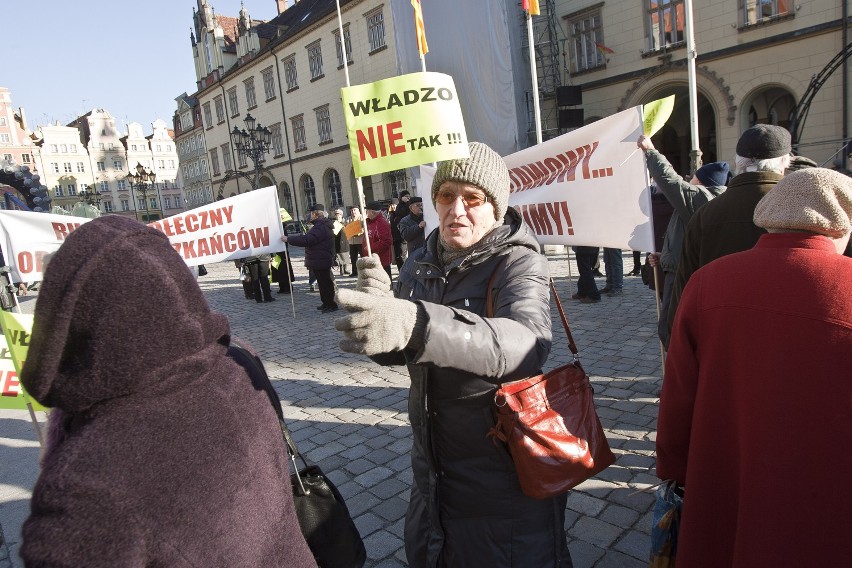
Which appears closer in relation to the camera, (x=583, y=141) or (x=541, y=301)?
(x=541, y=301)

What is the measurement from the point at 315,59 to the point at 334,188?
6.74 metres

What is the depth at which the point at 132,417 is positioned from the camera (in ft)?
3.25

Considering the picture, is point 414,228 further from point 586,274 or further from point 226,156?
point 226,156

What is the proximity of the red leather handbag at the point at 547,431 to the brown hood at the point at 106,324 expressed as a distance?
3.25 ft

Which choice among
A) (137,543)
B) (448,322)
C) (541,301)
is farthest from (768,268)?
(137,543)

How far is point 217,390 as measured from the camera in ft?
3.67

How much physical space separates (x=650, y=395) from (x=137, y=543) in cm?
437

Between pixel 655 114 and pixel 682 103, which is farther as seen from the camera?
pixel 682 103

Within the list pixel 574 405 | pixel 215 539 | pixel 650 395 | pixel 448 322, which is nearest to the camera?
pixel 215 539

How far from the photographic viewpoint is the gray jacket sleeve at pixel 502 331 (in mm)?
1342

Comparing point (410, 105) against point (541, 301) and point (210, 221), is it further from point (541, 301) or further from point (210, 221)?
point (210, 221)

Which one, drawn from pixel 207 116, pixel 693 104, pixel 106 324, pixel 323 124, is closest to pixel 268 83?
pixel 323 124

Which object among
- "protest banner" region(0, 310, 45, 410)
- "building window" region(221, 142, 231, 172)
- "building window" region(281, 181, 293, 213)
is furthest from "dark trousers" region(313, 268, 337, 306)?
"building window" region(221, 142, 231, 172)

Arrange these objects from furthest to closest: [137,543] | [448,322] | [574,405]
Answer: [574,405] < [448,322] < [137,543]
